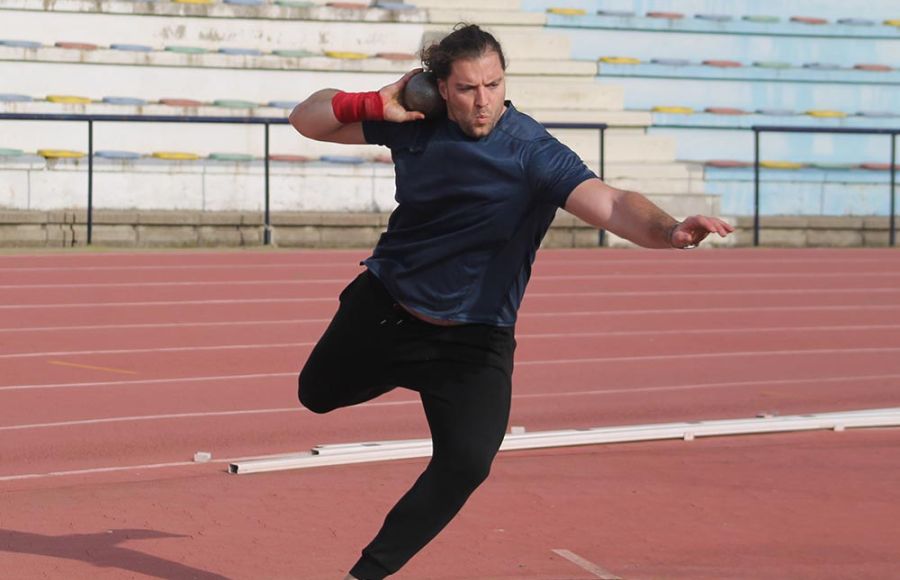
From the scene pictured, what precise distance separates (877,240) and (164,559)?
1497 centimetres

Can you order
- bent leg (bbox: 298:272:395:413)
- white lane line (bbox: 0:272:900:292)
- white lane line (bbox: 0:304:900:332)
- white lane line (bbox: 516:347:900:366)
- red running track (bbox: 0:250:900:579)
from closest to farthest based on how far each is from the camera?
bent leg (bbox: 298:272:395:413)
red running track (bbox: 0:250:900:579)
white lane line (bbox: 516:347:900:366)
white lane line (bbox: 0:304:900:332)
white lane line (bbox: 0:272:900:292)

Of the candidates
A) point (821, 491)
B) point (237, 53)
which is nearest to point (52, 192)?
point (237, 53)

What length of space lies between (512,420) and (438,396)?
4569mm

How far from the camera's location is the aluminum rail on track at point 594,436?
743 cm

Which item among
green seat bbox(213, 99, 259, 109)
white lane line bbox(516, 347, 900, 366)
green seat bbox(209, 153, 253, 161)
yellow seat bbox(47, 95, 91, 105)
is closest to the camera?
white lane line bbox(516, 347, 900, 366)

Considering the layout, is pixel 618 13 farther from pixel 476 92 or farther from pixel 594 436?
pixel 476 92

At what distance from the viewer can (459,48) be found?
436 cm

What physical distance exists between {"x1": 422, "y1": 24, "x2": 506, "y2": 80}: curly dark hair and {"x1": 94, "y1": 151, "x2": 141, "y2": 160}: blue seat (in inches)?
540

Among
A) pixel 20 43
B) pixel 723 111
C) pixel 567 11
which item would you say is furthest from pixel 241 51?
pixel 723 111

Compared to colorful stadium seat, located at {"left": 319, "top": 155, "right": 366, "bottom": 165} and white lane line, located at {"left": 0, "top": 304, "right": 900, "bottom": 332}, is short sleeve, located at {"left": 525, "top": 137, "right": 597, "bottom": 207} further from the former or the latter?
colorful stadium seat, located at {"left": 319, "top": 155, "right": 366, "bottom": 165}

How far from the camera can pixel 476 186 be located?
14.4ft

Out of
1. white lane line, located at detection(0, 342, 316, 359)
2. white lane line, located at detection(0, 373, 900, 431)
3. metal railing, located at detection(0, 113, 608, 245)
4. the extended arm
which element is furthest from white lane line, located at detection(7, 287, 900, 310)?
the extended arm

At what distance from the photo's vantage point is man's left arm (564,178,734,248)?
3934mm

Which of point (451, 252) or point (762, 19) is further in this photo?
point (762, 19)
